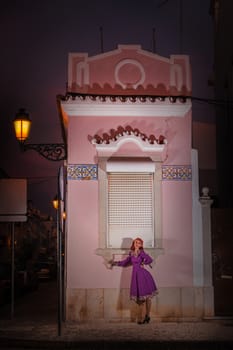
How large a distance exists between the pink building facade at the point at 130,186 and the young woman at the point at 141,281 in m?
0.42

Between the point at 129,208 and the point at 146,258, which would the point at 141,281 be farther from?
the point at 129,208

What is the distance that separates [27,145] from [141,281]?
4.36 metres

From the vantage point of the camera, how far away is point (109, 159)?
1406 centimetres

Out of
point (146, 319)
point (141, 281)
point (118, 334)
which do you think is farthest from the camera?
point (146, 319)

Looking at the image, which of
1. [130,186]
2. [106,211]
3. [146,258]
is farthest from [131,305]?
[130,186]

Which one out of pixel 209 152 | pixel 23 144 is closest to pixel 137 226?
pixel 23 144

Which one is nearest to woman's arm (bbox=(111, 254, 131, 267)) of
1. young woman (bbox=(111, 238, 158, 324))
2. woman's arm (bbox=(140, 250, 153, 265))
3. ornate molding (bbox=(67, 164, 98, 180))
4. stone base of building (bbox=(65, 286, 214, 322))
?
young woman (bbox=(111, 238, 158, 324))

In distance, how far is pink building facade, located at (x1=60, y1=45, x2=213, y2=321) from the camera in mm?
13883

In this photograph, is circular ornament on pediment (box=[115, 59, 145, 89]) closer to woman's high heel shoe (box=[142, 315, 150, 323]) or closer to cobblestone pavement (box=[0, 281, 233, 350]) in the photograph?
woman's high heel shoe (box=[142, 315, 150, 323])

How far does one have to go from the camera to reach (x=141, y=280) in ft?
43.7

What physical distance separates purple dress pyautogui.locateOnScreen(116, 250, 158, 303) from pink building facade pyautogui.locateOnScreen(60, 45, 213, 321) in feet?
1.66

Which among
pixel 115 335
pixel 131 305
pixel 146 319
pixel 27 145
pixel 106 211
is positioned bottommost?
pixel 115 335

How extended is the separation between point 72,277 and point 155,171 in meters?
3.04

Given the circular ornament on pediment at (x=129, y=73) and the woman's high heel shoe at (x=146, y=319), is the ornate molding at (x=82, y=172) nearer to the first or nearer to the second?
the circular ornament on pediment at (x=129, y=73)
